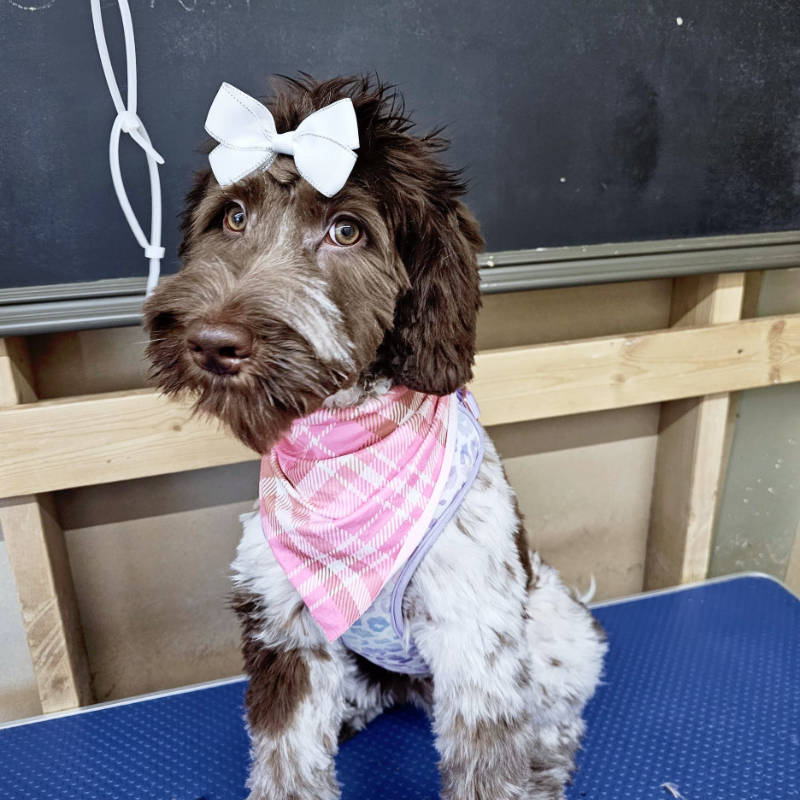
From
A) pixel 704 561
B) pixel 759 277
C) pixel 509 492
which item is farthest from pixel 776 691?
pixel 759 277

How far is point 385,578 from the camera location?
109 centimetres

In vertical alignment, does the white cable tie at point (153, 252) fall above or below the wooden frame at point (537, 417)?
above

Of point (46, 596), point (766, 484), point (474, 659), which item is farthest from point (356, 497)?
point (766, 484)

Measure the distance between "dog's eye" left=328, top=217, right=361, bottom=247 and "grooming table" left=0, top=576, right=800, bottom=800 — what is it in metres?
1.00

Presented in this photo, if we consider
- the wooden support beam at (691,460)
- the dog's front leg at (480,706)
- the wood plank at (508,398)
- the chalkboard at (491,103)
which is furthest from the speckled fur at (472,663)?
the wooden support beam at (691,460)

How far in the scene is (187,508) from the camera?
177 cm

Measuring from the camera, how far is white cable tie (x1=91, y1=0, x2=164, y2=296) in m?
1.24

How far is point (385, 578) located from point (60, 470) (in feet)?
2.49

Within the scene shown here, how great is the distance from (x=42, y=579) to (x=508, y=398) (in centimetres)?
107

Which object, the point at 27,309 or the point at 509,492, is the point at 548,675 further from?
the point at 27,309

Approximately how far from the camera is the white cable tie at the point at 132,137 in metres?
1.24

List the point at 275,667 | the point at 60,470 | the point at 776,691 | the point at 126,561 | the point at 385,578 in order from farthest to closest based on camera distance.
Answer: the point at 126,561
the point at 776,691
the point at 60,470
the point at 275,667
the point at 385,578

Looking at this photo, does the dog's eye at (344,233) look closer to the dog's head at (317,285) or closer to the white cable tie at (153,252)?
the dog's head at (317,285)

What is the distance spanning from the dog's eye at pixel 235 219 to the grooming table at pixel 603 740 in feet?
3.35
